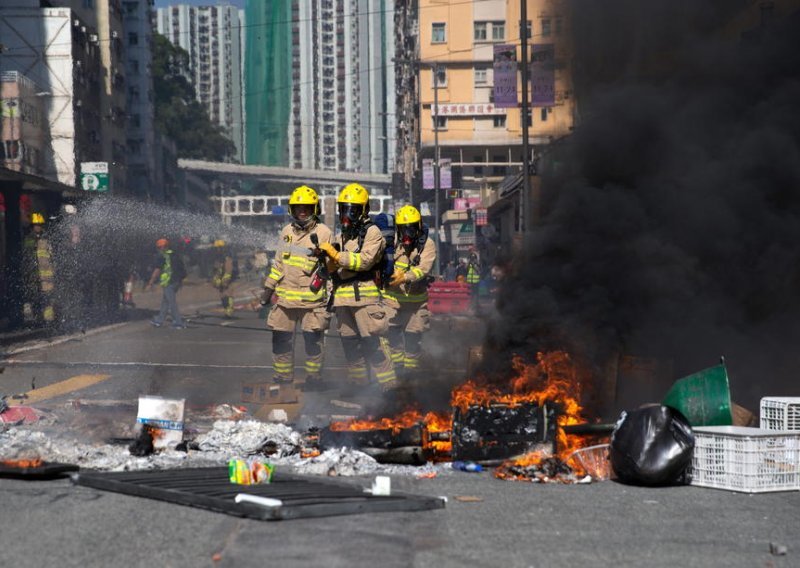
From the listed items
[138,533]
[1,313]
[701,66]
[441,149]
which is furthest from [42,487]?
[441,149]

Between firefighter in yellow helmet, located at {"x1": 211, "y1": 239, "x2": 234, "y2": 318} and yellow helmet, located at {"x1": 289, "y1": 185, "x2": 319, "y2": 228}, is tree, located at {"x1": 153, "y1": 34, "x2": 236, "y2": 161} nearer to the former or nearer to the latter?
firefighter in yellow helmet, located at {"x1": 211, "y1": 239, "x2": 234, "y2": 318}

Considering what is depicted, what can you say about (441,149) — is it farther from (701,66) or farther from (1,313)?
(701,66)

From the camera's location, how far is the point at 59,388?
38.3 feet

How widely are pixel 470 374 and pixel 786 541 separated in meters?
3.37

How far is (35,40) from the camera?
164ft

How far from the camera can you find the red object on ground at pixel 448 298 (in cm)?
2703

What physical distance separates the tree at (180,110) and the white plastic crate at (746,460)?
306ft

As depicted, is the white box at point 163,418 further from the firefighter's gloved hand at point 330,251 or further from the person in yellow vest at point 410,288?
the person in yellow vest at point 410,288

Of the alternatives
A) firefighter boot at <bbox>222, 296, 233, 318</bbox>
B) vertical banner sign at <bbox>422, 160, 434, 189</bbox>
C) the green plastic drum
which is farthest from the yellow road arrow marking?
vertical banner sign at <bbox>422, 160, 434, 189</bbox>

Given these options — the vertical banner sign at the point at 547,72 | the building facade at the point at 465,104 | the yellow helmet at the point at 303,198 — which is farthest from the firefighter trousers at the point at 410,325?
the building facade at the point at 465,104

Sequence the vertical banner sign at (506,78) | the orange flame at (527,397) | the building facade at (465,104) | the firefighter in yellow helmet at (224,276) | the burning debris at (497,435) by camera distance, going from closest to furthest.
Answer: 1. the burning debris at (497,435)
2. the orange flame at (527,397)
3. the firefighter in yellow helmet at (224,276)
4. the vertical banner sign at (506,78)
5. the building facade at (465,104)

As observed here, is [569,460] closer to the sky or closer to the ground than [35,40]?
closer to the ground

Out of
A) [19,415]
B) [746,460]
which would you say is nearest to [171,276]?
[19,415]

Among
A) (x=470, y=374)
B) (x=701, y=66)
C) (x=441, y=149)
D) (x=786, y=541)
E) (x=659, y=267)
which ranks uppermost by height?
(x=441, y=149)
